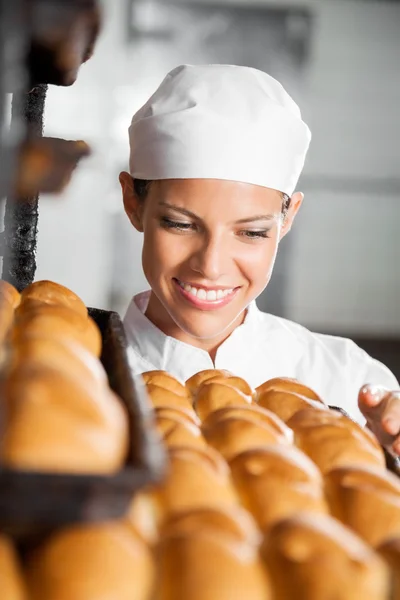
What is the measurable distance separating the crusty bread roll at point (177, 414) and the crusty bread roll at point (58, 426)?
0.15 m

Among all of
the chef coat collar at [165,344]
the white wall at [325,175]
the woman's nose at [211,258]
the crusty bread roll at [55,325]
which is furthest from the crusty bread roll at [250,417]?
the white wall at [325,175]

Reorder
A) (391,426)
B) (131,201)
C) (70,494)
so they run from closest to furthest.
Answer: (70,494), (391,426), (131,201)

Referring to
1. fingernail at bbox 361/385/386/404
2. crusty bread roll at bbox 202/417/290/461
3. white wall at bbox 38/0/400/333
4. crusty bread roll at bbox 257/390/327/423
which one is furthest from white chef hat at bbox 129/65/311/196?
white wall at bbox 38/0/400/333

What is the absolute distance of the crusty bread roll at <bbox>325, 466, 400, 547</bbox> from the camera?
403 mm

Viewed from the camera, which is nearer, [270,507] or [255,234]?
[270,507]

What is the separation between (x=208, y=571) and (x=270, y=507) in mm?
86

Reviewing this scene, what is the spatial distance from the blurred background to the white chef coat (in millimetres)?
1914

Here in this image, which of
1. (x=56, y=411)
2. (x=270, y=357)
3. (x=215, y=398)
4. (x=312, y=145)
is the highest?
(x=56, y=411)

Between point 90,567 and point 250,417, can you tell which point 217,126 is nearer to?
point 250,417

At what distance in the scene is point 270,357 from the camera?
133cm

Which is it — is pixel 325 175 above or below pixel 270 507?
below

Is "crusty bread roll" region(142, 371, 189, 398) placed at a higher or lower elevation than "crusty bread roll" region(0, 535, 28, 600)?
lower

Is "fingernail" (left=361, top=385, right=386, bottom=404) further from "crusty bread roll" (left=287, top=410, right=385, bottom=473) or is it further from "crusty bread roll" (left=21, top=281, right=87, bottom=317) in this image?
"crusty bread roll" (left=21, top=281, right=87, bottom=317)

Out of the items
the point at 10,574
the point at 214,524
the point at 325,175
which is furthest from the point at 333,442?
the point at 325,175
